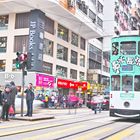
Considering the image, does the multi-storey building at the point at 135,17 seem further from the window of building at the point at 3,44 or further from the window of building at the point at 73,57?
the window of building at the point at 3,44

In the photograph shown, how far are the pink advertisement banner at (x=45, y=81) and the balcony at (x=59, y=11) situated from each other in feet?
23.4

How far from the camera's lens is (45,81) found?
44.5 metres

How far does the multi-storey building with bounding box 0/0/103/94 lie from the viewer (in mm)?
43250

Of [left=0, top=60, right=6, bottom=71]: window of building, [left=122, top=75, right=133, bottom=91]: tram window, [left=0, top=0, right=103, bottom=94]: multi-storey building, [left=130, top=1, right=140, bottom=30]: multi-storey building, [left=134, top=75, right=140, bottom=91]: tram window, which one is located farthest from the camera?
[left=130, top=1, right=140, bottom=30]: multi-storey building

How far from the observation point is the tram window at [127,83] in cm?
2075

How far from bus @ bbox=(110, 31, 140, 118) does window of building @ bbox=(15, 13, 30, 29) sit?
24925 millimetres

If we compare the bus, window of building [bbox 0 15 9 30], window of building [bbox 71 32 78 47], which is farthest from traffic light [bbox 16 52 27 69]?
window of building [bbox 71 32 78 47]

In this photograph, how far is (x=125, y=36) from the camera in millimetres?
21141

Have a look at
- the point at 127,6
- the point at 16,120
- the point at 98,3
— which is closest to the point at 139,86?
the point at 16,120

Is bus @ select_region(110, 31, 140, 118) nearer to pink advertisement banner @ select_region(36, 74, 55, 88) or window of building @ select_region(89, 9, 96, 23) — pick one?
pink advertisement banner @ select_region(36, 74, 55, 88)

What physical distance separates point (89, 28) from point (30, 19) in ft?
38.2

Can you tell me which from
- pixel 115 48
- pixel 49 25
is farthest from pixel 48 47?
pixel 115 48

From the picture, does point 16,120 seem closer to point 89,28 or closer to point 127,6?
point 89,28

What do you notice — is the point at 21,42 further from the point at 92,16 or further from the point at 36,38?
the point at 92,16
